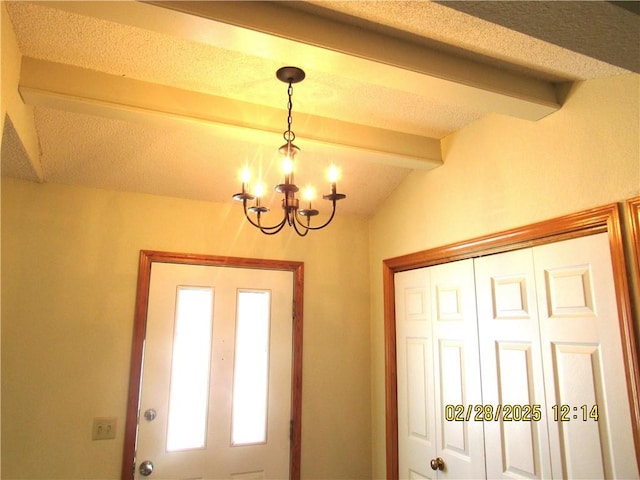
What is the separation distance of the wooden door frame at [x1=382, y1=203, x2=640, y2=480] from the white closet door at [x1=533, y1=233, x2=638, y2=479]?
0.13ft

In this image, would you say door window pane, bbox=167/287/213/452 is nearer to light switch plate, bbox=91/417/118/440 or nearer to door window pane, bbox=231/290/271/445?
door window pane, bbox=231/290/271/445

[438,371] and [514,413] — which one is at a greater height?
[438,371]

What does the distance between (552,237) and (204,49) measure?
157 cm

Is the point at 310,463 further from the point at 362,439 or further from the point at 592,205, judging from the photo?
the point at 592,205

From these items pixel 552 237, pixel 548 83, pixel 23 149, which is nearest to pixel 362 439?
pixel 552 237

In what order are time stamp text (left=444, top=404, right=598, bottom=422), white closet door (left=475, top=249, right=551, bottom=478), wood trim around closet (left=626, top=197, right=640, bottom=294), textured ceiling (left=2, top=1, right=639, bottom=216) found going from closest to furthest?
1. textured ceiling (left=2, top=1, right=639, bottom=216)
2. wood trim around closet (left=626, top=197, right=640, bottom=294)
3. time stamp text (left=444, top=404, right=598, bottom=422)
4. white closet door (left=475, top=249, right=551, bottom=478)

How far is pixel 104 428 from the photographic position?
218cm

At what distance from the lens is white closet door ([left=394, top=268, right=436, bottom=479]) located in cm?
233

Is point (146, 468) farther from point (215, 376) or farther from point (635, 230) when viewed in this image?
point (635, 230)

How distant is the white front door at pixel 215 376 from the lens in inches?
90.7

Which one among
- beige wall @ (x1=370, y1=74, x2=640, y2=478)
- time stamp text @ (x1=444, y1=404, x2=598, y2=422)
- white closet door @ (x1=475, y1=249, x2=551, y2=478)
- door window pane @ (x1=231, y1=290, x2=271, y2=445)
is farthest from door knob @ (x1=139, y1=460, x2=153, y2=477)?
white closet door @ (x1=475, y1=249, x2=551, y2=478)

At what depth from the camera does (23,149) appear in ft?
6.03

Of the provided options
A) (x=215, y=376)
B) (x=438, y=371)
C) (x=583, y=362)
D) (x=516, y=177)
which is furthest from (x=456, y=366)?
(x=215, y=376)

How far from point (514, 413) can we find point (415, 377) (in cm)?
71
